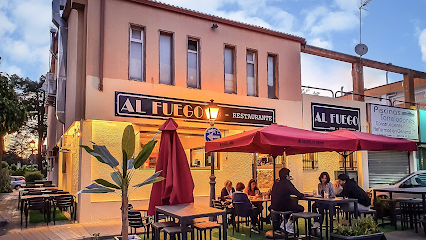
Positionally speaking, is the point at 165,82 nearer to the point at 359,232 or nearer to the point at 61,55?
the point at 61,55

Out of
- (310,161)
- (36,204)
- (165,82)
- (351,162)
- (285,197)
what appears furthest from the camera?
(351,162)

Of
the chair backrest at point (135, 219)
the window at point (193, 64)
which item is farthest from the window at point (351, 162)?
the chair backrest at point (135, 219)

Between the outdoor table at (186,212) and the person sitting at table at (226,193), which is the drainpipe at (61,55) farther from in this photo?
the outdoor table at (186,212)

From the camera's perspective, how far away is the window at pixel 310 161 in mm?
15878

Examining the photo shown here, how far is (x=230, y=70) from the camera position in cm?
1438

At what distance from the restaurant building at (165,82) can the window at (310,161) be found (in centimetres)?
65

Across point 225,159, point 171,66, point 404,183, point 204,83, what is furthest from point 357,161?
point 171,66

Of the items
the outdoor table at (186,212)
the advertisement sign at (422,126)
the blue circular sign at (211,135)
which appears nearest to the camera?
the outdoor table at (186,212)

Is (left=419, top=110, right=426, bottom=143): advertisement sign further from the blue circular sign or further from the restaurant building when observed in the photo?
the blue circular sign

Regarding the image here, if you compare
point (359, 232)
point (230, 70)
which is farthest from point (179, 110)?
point (359, 232)

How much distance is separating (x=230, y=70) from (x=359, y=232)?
9.41m

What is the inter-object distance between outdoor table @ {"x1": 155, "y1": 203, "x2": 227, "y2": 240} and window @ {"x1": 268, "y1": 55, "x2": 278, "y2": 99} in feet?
29.1

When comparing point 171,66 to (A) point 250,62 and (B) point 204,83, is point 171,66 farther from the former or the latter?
(A) point 250,62

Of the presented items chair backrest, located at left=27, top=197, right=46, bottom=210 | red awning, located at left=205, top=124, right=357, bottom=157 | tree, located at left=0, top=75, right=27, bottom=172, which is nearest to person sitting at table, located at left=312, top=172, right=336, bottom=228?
red awning, located at left=205, top=124, right=357, bottom=157
